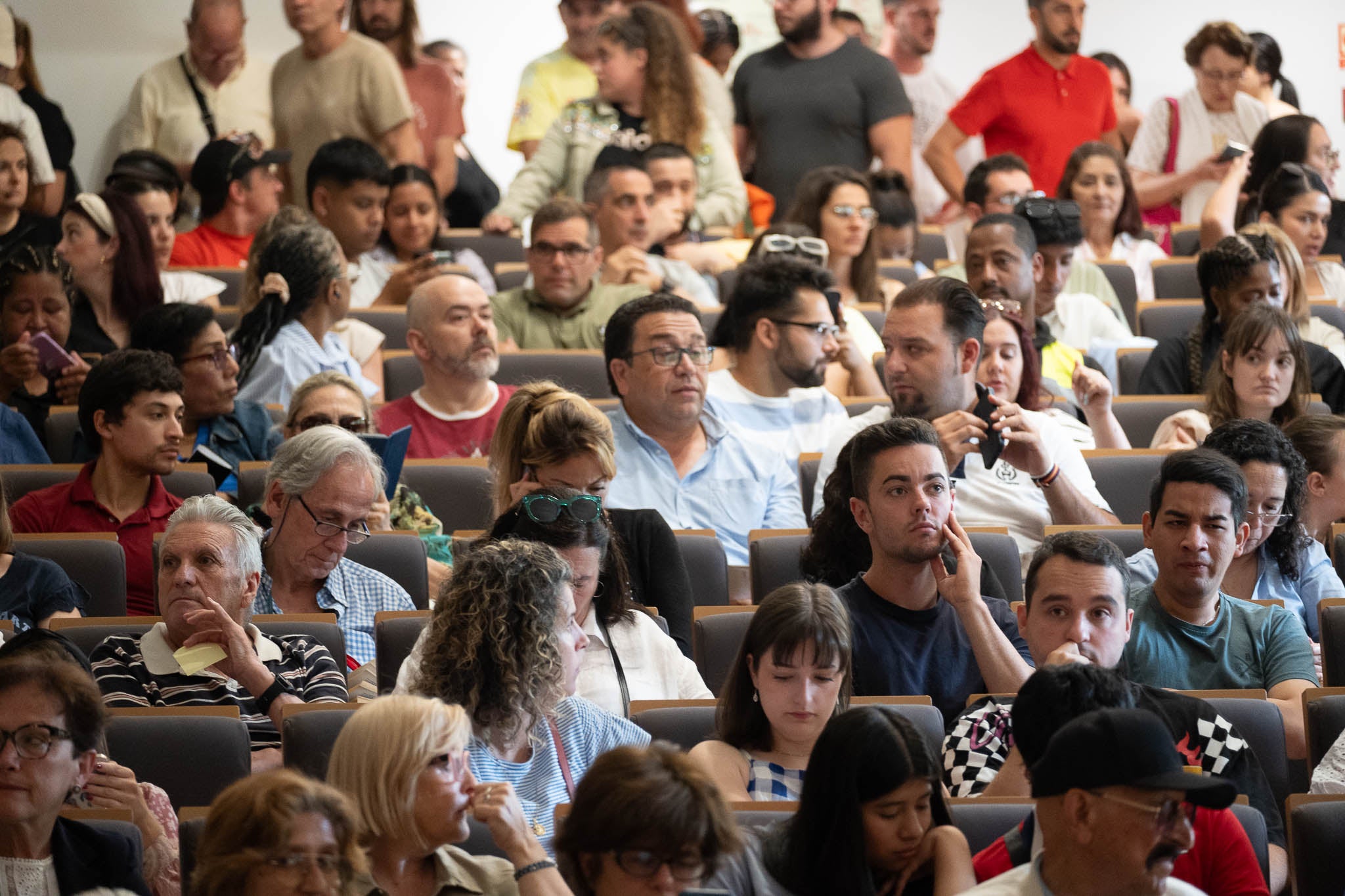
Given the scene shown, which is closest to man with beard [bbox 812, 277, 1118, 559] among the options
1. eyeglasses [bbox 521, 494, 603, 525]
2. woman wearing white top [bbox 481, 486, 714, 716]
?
woman wearing white top [bbox 481, 486, 714, 716]

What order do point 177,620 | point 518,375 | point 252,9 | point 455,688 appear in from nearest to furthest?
point 455,688 → point 177,620 → point 518,375 → point 252,9

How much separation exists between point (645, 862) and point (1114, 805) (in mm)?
571

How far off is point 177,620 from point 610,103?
12.8 feet

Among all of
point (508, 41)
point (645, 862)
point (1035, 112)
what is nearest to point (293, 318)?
point (645, 862)

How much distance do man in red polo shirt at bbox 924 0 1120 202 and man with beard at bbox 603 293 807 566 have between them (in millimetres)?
3265

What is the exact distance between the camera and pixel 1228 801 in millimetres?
2107

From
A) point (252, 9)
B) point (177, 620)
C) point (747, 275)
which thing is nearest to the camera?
point (177, 620)

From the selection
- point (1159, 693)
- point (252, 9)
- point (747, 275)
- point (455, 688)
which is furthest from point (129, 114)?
point (1159, 693)

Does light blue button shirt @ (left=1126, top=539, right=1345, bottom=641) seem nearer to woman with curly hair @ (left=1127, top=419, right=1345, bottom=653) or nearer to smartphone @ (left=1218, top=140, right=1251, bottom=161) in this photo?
woman with curly hair @ (left=1127, top=419, right=1345, bottom=653)

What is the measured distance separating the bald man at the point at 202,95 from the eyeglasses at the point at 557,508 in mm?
4255

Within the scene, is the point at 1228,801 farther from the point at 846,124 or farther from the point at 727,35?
the point at 727,35

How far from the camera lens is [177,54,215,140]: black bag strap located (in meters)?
7.00

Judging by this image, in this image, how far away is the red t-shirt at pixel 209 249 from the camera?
6.36 metres

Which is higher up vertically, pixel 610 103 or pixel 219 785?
pixel 610 103
